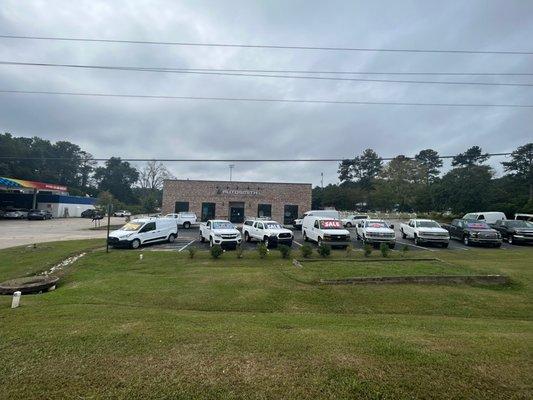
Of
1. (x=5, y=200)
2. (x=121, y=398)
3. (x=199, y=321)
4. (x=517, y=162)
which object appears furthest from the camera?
(x=517, y=162)

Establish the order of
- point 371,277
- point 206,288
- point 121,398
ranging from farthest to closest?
point 371,277 < point 206,288 < point 121,398

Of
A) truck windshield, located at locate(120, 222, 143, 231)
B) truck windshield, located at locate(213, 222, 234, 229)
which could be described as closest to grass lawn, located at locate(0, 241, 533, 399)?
truck windshield, located at locate(213, 222, 234, 229)

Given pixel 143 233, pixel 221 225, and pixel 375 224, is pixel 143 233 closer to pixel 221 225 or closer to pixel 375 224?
pixel 221 225

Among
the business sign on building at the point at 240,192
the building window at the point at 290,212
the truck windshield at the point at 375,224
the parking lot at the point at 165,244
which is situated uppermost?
the business sign on building at the point at 240,192

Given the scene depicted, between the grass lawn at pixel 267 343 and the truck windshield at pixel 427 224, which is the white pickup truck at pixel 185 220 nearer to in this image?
the truck windshield at pixel 427 224

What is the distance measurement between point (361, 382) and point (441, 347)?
68.0 inches

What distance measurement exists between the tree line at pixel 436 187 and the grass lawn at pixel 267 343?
27852 mm

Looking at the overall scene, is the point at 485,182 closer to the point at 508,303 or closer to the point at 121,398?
the point at 508,303

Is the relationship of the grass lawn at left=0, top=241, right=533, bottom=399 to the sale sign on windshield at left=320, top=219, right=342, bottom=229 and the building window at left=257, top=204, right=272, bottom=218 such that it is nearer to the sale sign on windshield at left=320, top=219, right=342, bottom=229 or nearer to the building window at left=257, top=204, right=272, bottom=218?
the sale sign on windshield at left=320, top=219, right=342, bottom=229

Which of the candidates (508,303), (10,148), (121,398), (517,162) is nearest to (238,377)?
(121,398)

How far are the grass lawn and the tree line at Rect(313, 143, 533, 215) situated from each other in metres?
27.9

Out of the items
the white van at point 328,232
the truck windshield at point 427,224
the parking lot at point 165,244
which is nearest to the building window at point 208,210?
the parking lot at point 165,244

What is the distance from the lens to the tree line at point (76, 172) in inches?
2846

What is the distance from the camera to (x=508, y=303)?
29.6ft
